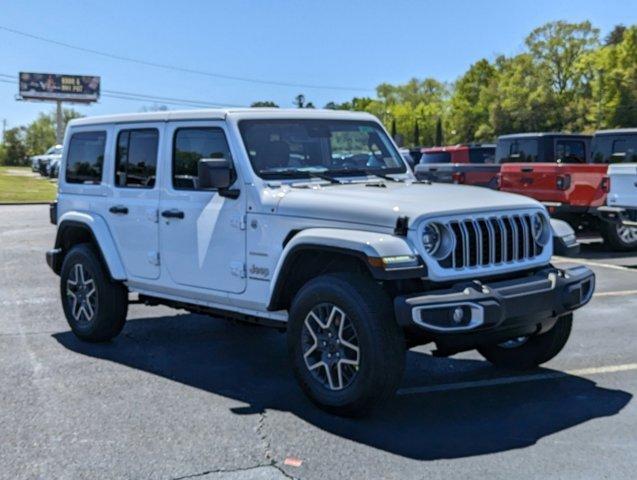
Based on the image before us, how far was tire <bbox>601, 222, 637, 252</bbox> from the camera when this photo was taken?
13586 mm

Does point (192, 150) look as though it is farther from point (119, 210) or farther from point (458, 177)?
point (458, 177)

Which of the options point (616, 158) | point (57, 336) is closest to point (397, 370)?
point (57, 336)

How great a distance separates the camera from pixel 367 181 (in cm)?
619

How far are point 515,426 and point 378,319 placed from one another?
110 centimetres

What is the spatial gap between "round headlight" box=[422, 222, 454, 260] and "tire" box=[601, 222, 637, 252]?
9506mm

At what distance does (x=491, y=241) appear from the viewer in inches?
202

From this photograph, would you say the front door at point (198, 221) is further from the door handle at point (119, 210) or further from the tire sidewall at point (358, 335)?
the tire sidewall at point (358, 335)

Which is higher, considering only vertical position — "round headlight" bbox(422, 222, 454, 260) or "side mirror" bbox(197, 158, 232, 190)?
"side mirror" bbox(197, 158, 232, 190)

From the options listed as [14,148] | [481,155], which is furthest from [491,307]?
[14,148]

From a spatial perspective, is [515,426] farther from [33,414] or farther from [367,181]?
[33,414]

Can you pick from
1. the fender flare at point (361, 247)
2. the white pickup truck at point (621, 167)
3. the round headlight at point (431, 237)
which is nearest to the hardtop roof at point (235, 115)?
the fender flare at point (361, 247)

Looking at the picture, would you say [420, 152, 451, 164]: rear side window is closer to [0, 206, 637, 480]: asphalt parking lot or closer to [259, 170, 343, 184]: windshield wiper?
[0, 206, 637, 480]: asphalt parking lot

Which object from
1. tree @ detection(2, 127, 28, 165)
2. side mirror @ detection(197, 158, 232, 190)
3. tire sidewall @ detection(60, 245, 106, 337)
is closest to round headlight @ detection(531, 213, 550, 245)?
side mirror @ detection(197, 158, 232, 190)

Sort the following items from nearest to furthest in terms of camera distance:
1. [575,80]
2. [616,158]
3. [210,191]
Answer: [210,191], [616,158], [575,80]
